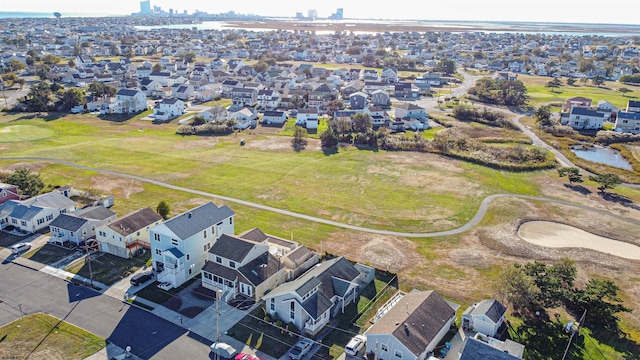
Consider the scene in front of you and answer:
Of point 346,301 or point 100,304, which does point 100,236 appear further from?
point 346,301

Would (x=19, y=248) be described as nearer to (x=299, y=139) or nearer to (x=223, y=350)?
(x=223, y=350)

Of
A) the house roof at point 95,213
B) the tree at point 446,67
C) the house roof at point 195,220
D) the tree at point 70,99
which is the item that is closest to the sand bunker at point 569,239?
the house roof at point 195,220

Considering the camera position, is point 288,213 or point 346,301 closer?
point 346,301

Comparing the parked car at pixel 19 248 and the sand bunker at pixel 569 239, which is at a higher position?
the parked car at pixel 19 248

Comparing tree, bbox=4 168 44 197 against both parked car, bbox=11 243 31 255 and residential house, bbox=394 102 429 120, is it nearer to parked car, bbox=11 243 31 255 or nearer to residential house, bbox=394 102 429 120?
parked car, bbox=11 243 31 255

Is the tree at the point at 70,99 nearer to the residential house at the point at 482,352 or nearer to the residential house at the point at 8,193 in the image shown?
the residential house at the point at 8,193

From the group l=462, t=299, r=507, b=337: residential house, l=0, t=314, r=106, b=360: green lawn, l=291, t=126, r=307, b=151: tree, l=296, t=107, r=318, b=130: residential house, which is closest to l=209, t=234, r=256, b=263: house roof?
l=0, t=314, r=106, b=360: green lawn

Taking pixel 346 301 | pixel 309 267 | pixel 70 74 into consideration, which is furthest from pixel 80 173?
pixel 70 74
